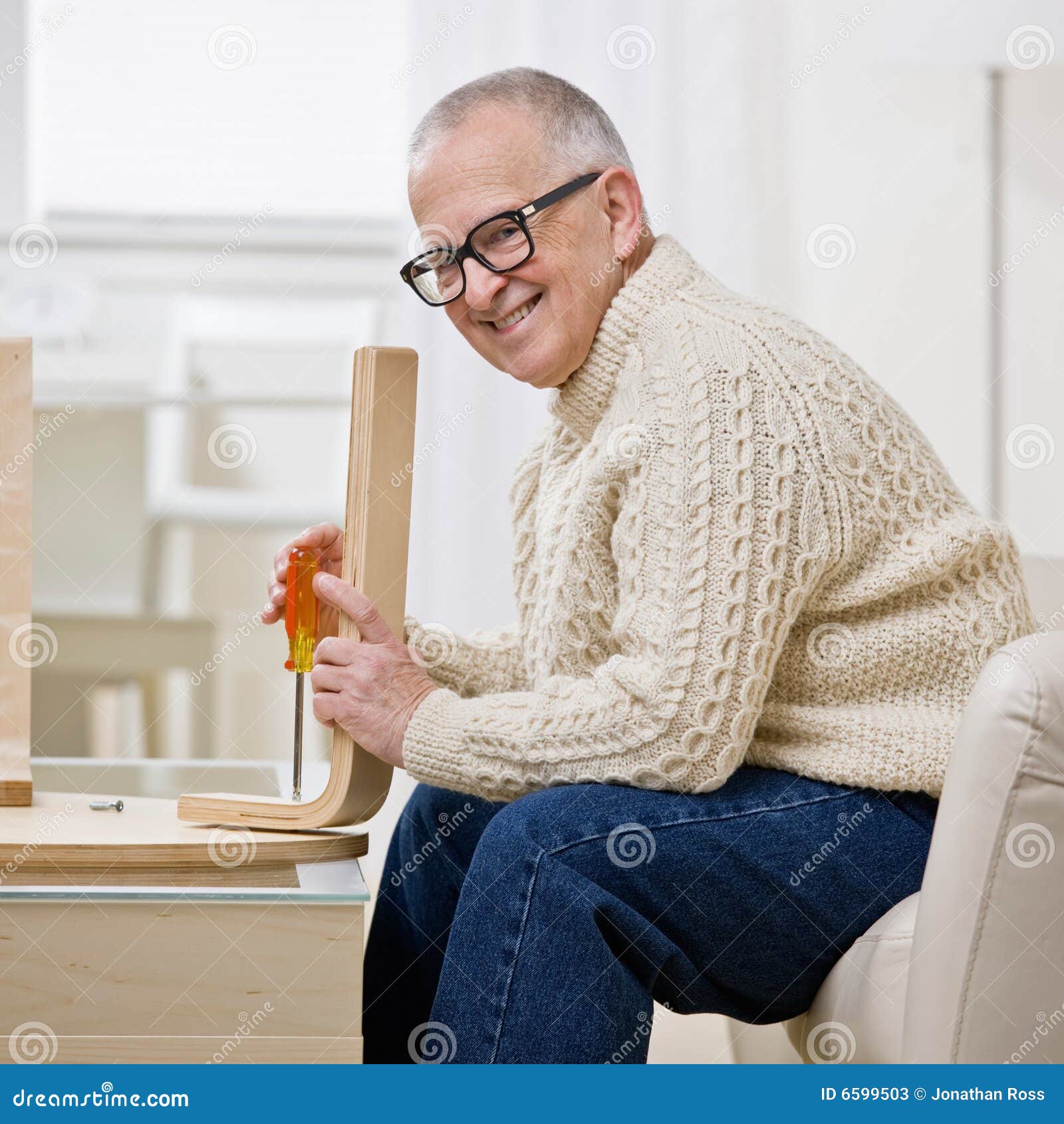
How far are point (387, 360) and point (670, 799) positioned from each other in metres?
0.39

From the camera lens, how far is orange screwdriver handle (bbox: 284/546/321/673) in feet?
3.22

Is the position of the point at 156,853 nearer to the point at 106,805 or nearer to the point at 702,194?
the point at 106,805

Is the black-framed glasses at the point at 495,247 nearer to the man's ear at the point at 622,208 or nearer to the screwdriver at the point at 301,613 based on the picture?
the man's ear at the point at 622,208

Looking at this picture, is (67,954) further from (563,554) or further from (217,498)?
(217,498)

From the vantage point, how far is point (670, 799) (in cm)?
91

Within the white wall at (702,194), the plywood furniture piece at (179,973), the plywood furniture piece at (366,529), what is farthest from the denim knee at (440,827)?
the white wall at (702,194)

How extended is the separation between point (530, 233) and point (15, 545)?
0.52 meters

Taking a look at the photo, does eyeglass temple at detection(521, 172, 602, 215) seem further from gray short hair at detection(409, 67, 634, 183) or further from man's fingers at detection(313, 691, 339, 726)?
man's fingers at detection(313, 691, 339, 726)

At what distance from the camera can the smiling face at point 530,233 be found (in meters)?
1.06

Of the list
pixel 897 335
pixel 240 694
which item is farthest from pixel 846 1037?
pixel 240 694

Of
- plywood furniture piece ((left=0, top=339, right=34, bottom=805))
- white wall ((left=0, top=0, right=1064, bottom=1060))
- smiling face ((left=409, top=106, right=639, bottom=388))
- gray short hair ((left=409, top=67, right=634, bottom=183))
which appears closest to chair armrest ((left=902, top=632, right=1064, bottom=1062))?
smiling face ((left=409, top=106, right=639, bottom=388))

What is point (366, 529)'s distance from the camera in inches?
36.8

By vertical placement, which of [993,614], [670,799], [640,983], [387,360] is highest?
[387,360]

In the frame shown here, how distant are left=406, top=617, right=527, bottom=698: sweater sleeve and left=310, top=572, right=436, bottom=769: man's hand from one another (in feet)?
0.76
